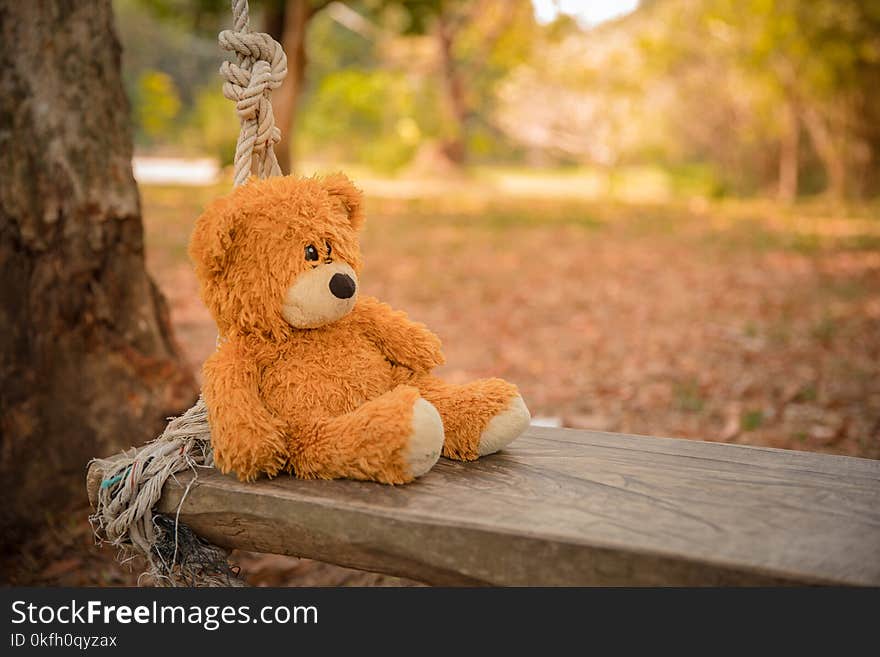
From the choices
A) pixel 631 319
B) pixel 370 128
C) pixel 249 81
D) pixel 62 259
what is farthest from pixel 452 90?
pixel 249 81

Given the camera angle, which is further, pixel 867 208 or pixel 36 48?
pixel 867 208

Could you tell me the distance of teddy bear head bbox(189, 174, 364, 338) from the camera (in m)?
1.66

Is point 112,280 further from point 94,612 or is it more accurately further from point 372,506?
point 372,506

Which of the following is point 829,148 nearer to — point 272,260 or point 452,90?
point 452,90

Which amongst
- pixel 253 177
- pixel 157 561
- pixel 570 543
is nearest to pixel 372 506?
pixel 570 543

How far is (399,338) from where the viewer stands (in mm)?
1863

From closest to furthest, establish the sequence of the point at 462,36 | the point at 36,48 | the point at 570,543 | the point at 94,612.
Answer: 1. the point at 570,543
2. the point at 94,612
3. the point at 36,48
4. the point at 462,36

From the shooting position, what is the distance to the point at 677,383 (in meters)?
4.66

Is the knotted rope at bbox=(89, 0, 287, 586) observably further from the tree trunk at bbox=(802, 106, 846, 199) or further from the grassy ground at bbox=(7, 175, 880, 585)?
the tree trunk at bbox=(802, 106, 846, 199)

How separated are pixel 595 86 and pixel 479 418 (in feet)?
64.8

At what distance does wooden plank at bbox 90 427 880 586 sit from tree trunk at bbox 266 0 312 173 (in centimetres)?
719

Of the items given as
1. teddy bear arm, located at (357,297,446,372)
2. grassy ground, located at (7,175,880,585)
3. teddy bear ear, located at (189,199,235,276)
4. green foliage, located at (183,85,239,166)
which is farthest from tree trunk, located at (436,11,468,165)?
teddy bear ear, located at (189,199,235,276)

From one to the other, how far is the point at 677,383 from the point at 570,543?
137 inches

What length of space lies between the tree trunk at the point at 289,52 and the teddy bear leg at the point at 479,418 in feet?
23.1
